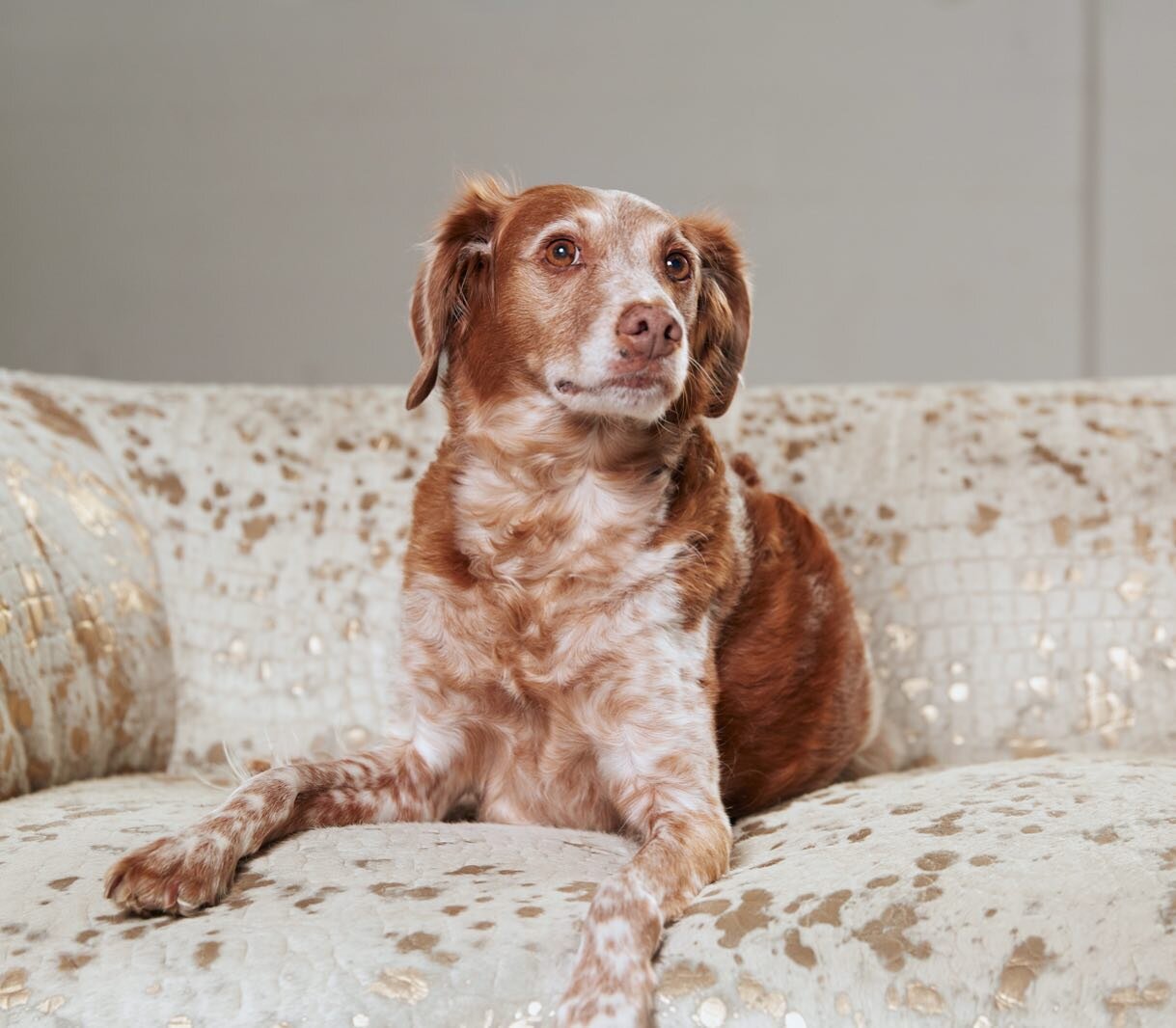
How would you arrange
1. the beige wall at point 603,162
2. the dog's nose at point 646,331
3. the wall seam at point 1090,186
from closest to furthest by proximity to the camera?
the dog's nose at point 646,331 → the beige wall at point 603,162 → the wall seam at point 1090,186

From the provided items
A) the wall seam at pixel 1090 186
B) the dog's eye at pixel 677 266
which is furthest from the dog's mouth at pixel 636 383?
the wall seam at pixel 1090 186

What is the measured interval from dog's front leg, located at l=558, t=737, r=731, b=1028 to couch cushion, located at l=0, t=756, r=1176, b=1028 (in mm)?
30

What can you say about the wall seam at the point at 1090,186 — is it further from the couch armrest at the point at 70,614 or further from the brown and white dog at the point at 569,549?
the couch armrest at the point at 70,614

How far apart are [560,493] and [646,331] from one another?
0.33m

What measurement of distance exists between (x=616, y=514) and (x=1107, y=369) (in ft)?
13.2

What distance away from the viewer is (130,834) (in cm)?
177

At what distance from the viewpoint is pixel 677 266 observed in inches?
80.4

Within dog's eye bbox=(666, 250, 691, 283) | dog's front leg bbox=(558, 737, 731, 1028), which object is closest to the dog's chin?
dog's eye bbox=(666, 250, 691, 283)

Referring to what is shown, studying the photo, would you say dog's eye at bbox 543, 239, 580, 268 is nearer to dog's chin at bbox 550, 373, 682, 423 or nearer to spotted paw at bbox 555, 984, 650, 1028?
dog's chin at bbox 550, 373, 682, 423

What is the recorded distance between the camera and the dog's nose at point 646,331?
5.89 ft

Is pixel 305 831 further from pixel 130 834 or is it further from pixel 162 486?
pixel 162 486

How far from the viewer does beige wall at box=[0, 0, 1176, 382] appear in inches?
200

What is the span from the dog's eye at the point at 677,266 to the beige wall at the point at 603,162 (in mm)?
3117

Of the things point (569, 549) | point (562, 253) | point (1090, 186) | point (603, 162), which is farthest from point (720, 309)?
point (1090, 186)
